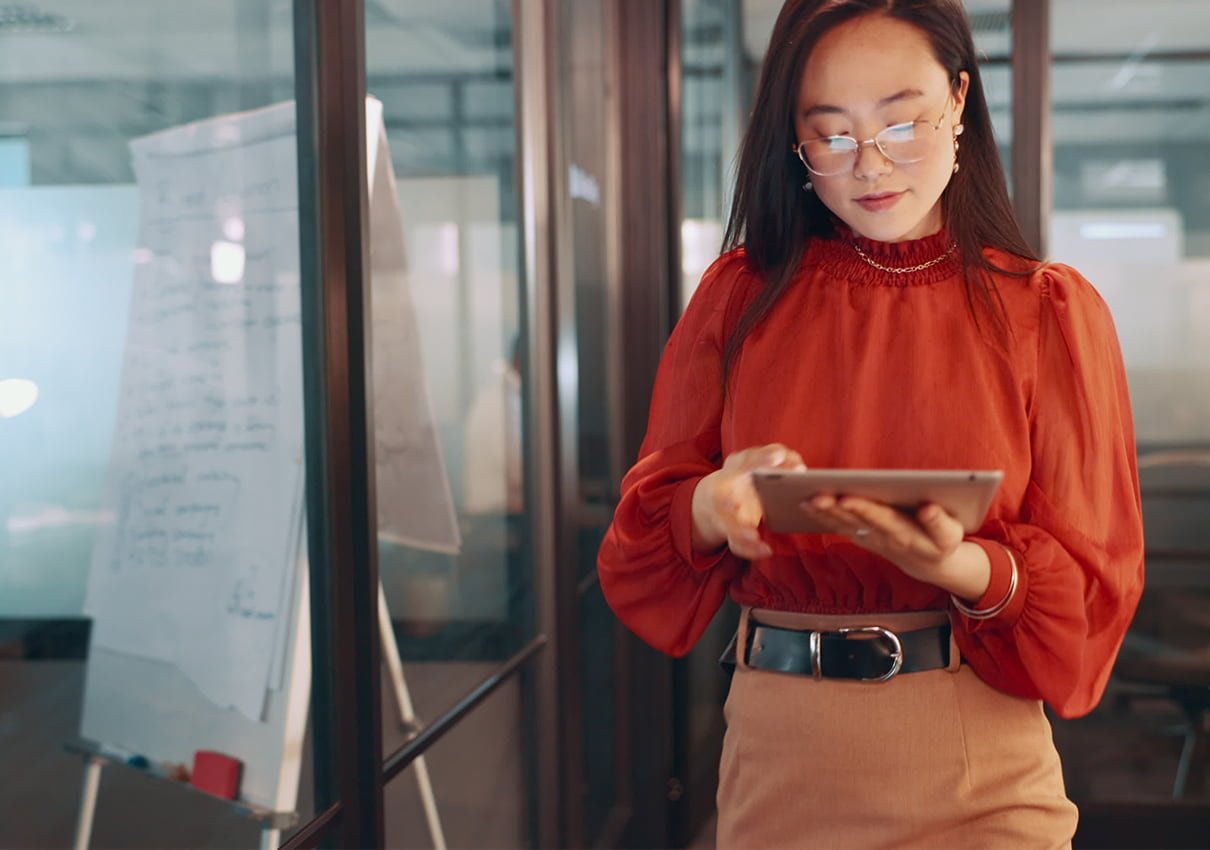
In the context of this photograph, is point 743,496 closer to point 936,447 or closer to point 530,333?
point 936,447

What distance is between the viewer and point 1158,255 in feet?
10.6

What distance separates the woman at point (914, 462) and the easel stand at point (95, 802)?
1.83 feet

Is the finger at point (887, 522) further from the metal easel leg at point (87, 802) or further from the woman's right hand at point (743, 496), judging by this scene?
the metal easel leg at point (87, 802)

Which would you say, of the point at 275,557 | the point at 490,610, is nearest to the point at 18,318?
the point at 275,557

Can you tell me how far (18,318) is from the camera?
108 centimetres

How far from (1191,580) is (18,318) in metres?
3.06

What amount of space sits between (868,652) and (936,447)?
0.68 feet

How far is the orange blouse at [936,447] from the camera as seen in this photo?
45.1 inches

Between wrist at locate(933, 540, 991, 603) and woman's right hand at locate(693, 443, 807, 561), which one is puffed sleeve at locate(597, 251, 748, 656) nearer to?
woman's right hand at locate(693, 443, 807, 561)

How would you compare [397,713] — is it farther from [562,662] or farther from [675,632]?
[562,662]

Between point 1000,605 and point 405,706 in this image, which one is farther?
point 405,706

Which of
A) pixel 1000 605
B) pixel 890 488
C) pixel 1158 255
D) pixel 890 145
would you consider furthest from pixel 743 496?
pixel 1158 255

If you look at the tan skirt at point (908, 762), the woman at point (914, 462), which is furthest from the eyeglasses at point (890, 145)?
the tan skirt at point (908, 762)

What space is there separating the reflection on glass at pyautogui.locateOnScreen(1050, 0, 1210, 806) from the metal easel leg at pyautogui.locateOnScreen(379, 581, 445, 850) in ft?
7.14
